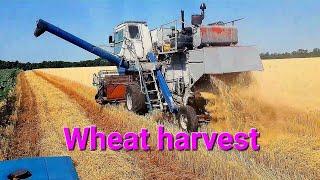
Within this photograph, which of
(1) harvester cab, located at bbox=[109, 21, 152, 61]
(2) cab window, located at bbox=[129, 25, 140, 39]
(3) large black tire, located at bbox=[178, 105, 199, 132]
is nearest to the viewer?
(3) large black tire, located at bbox=[178, 105, 199, 132]

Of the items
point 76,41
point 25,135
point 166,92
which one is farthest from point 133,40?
point 25,135

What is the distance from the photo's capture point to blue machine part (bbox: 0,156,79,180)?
10.7 feet

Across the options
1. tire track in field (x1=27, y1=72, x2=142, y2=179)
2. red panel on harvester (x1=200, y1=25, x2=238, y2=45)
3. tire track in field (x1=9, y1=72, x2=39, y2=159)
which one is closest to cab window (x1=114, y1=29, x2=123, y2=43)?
tire track in field (x1=27, y1=72, x2=142, y2=179)

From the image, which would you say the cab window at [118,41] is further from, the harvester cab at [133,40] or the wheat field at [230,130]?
the wheat field at [230,130]

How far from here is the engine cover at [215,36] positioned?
10.0m

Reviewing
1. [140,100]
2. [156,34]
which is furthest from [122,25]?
[140,100]

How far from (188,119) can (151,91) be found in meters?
2.67

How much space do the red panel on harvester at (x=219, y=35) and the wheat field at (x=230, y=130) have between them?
3.06 ft

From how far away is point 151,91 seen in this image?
12086 mm

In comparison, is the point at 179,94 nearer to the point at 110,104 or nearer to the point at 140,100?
the point at 140,100

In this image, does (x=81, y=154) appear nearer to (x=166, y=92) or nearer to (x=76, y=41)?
(x=166, y=92)

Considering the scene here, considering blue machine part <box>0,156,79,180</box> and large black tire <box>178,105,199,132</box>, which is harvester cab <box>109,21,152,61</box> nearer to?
large black tire <box>178,105,199,132</box>

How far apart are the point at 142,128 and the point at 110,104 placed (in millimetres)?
5456

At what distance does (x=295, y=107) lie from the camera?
11297mm
